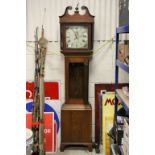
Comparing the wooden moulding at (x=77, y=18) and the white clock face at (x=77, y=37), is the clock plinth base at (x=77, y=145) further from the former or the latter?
the wooden moulding at (x=77, y=18)

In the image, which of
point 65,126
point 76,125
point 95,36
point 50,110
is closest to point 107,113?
point 76,125

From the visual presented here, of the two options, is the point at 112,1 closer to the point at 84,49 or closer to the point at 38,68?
the point at 84,49

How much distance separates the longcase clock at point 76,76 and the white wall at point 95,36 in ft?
0.47

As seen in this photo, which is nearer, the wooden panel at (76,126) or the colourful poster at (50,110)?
the wooden panel at (76,126)

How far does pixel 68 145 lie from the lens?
135 inches

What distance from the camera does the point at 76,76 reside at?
11.5 feet

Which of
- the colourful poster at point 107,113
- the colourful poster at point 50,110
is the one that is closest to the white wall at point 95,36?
the colourful poster at point 50,110

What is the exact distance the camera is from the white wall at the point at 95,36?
134 inches

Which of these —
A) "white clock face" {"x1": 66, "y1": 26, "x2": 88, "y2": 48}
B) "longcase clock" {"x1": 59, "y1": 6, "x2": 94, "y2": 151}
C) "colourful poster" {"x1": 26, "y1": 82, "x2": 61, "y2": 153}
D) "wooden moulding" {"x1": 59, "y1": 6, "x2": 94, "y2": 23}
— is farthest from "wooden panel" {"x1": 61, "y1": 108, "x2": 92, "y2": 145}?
Answer: "wooden moulding" {"x1": 59, "y1": 6, "x2": 94, "y2": 23}

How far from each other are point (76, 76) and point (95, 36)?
1.86 feet

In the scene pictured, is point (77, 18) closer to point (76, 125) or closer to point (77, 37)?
point (77, 37)
